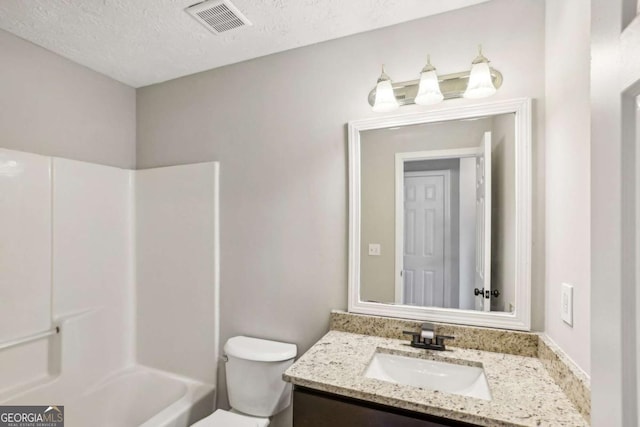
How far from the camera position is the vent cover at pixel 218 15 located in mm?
1423

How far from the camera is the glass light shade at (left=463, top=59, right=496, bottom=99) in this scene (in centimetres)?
129

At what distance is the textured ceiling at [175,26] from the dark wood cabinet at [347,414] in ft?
5.45

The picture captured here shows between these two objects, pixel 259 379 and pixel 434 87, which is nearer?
pixel 434 87

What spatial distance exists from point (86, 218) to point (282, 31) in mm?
1614

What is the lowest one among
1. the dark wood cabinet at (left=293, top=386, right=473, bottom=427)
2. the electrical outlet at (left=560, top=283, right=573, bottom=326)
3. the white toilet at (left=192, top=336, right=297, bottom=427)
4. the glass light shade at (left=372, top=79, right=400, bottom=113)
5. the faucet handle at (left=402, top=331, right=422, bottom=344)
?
the white toilet at (left=192, top=336, right=297, bottom=427)

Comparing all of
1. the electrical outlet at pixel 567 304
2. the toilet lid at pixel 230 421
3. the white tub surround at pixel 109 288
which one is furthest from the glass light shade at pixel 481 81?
the toilet lid at pixel 230 421

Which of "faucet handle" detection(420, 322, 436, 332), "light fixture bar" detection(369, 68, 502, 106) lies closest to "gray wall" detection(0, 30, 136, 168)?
"light fixture bar" detection(369, 68, 502, 106)

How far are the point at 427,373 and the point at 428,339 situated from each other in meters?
0.13

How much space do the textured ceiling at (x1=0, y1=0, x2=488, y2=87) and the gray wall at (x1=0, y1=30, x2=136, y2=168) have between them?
0.31 ft

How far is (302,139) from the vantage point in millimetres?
1756

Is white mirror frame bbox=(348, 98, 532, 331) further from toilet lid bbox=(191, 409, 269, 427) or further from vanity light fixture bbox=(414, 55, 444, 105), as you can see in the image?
toilet lid bbox=(191, 409, 269, 427)

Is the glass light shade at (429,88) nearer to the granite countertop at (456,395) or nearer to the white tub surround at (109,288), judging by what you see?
the granite countertop at (456,395)

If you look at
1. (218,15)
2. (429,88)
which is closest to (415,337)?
(429,88)

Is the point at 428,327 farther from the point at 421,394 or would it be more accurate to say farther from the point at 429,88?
the point at 429,88
